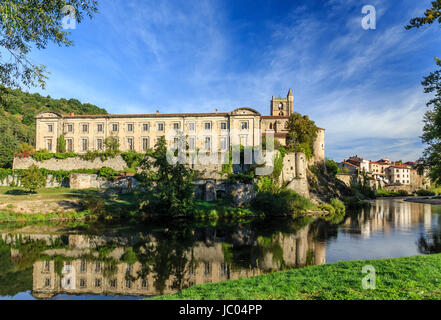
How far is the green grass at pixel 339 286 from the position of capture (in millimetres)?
4852

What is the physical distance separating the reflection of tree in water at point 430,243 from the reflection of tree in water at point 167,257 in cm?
1069

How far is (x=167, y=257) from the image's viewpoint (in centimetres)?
1094

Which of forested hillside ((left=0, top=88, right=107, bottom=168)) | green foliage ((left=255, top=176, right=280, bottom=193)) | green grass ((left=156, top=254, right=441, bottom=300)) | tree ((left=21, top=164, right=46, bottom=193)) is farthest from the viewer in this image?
green foliage ((left=255, top=176, right=280, bottom=193))

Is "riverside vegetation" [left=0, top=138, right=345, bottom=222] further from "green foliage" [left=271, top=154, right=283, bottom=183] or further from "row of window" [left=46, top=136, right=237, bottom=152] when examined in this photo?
"row of window" [left=46, top=136, right=237, bottom=152]

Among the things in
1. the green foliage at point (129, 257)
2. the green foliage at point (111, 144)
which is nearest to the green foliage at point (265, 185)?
the green foliage at point (129, 257)

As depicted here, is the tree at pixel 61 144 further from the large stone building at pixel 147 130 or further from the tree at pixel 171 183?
the tree at pixel 171 183

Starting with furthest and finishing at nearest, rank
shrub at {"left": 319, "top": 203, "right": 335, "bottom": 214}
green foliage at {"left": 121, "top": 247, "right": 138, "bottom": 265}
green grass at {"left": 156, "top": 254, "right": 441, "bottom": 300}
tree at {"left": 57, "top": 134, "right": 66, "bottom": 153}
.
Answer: tree at {"left": 57, "top": 134, "right": 66, "bottom": 153}
shrub at {"left": 319, "top": 203, "right": 335, "bottom": 214}
green foliage at {"left": 121, "top": 247, "right": 138, "bottom": 265}
green grass at {"left": 156, "top": 254, "right": 441, "bottom": 300}

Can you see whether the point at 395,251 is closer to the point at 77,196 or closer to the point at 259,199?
the point at 259,199

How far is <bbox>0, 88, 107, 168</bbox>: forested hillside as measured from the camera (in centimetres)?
2058

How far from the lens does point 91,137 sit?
A: 120 ft

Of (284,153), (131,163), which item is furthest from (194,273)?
(131,163)

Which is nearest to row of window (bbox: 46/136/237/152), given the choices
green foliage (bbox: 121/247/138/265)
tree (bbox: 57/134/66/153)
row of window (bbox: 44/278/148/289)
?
tree (bbox: 57/134/66/153)

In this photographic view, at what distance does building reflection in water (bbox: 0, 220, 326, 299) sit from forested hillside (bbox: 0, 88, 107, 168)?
247 inches

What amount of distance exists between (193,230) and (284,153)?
16.6 meters
